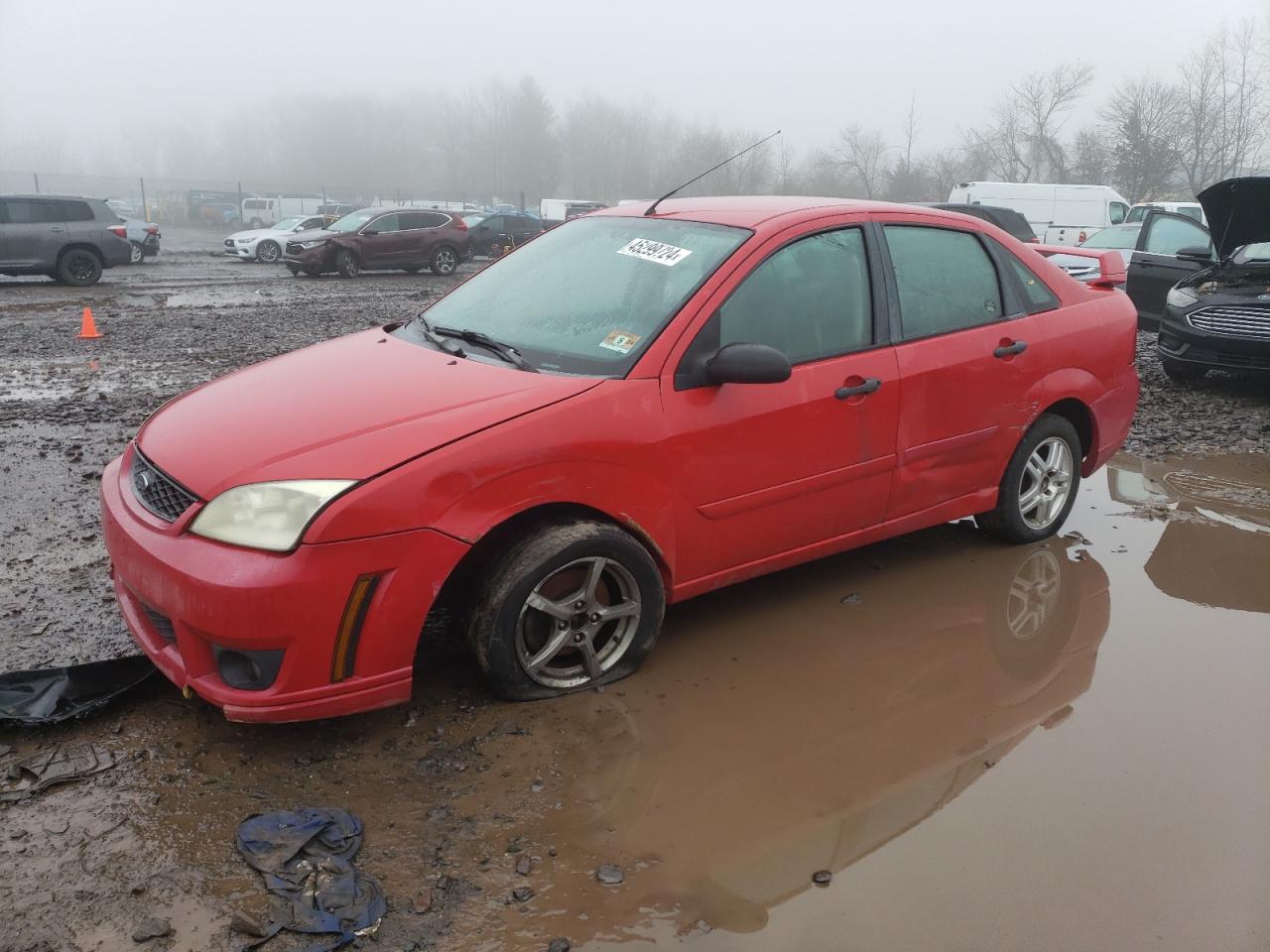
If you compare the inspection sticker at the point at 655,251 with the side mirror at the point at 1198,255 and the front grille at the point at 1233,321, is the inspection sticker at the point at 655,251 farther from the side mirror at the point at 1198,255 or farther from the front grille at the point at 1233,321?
the side mirror at the point at 1198,255

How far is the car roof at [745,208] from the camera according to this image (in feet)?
13.2

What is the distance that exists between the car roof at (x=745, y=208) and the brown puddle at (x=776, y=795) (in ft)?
5.29

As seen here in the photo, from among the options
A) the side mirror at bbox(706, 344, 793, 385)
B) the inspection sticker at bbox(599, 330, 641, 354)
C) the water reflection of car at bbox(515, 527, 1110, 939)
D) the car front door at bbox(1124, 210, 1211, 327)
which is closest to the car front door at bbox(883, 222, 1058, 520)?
the water reflection of car at bbox(515, 527, 1110, 939)

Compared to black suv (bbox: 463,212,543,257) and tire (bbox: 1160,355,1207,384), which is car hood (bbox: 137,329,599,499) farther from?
black suv (bbox: 463,212,543,257)

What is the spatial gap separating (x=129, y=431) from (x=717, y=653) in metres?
5.11

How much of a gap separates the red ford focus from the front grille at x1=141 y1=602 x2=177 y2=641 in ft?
0.03

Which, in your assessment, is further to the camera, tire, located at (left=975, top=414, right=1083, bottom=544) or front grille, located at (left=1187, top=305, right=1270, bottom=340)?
front grille, located at (left=1187, top=305, right=1270, bottom=340)

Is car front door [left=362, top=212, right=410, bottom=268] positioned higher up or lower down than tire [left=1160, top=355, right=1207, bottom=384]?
higher up

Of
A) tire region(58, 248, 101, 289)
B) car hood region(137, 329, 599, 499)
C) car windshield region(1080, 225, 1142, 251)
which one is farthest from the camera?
tire region(58, 248, 101, 289)

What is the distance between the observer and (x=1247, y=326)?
862cm

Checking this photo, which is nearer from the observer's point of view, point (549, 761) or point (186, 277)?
point (549, 761)

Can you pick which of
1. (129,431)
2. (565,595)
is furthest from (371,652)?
(129,431)

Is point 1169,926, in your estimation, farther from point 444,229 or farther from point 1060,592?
point 444,229

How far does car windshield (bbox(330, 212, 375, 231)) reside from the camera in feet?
75.1
